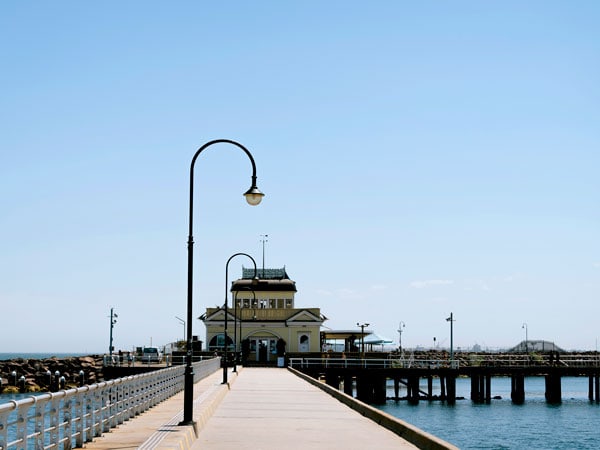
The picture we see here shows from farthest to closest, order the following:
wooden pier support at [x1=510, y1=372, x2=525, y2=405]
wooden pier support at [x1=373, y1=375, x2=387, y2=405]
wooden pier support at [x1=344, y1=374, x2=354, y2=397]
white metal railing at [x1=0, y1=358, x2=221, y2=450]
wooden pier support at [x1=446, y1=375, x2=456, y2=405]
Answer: wooden pier support at [x1=510, y1=372, x2=525, y2=405] → wooden pier support at [x1=446, y1=375, x2=456, y2=405] → wooden pier support at [x1=373, y1=375, x2=387, y2=405] → wooden pier support at [x1=344, y1=374, x2=354, y2=397] → white metal railing at [x1=0, y1=358, x2=221, y2=450]

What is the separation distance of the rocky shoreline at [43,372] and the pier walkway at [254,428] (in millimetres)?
54787

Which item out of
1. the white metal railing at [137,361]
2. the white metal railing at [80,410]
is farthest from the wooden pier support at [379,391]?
the white metal railing at [80,410]

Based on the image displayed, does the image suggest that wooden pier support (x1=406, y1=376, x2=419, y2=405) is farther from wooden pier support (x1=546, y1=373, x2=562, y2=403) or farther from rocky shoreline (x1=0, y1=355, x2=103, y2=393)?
rocky shoreline (x1=0, y1=355, x2=103, y2=393)

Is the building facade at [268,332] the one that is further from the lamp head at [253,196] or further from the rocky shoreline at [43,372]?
the lamp head at [253,196]

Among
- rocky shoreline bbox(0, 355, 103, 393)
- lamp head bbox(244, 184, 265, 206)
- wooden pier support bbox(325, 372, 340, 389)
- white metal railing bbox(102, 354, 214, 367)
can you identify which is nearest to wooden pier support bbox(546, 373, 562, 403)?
wooden pier support bbox(325, 372, 340, 389)

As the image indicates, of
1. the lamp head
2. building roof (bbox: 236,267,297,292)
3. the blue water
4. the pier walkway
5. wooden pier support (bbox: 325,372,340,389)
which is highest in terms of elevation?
building roof (bbox: 236,267,297,292)

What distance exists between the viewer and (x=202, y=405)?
83.5ft

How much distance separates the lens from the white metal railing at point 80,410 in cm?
1214

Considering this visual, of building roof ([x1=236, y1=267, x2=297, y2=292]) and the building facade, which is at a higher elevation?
building roof ([x1=236, y1=267, x2=297, y2=292])

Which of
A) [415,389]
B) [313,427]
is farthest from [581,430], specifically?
[313,427]

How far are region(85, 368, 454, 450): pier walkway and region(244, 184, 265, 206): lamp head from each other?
17.4 ft

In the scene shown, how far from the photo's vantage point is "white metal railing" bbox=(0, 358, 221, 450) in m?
12.1

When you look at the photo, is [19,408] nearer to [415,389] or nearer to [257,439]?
[257,439]

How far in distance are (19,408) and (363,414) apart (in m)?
15.1
